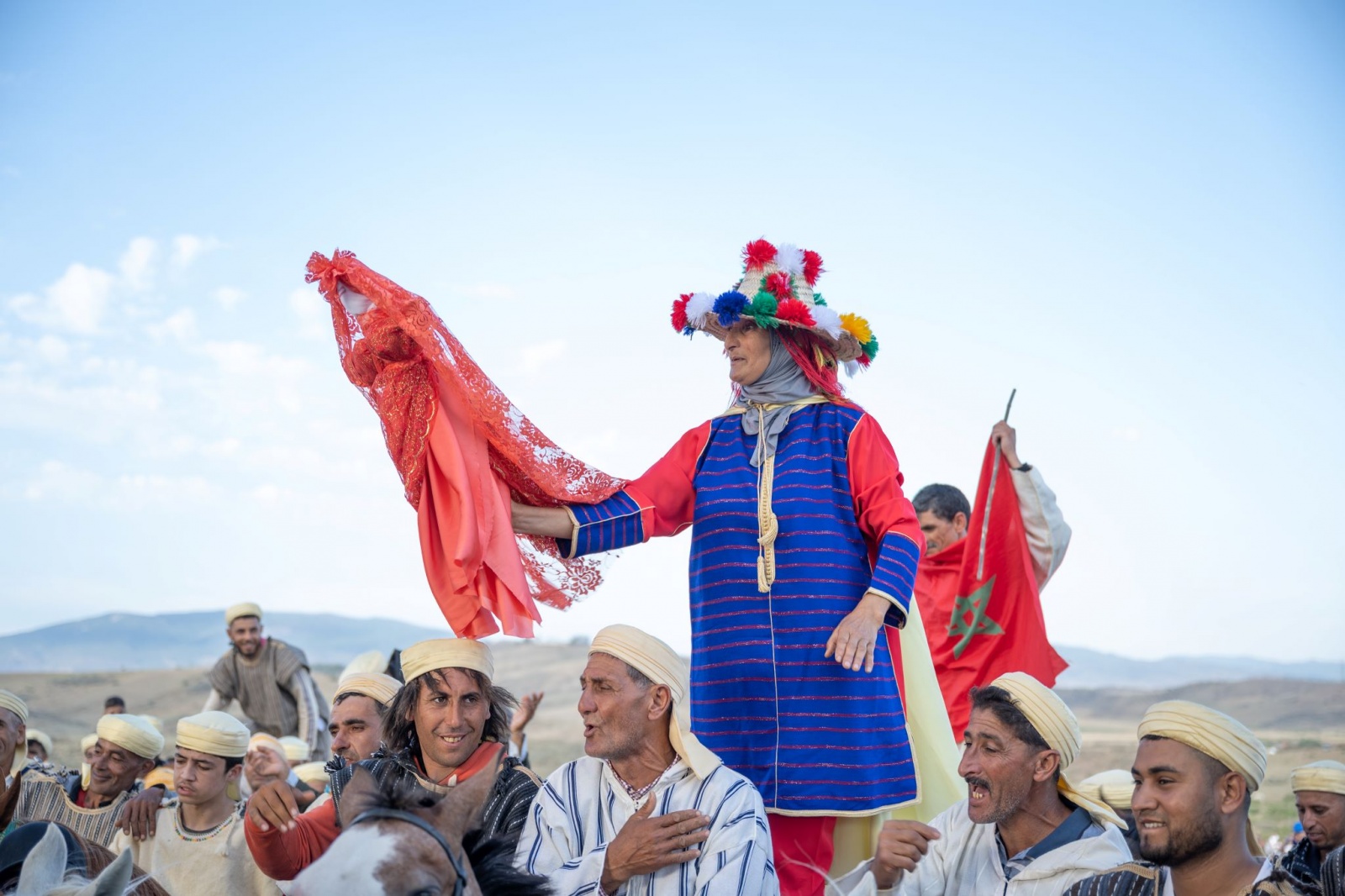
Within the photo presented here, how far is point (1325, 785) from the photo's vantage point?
643cm

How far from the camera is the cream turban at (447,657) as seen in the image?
197 inches

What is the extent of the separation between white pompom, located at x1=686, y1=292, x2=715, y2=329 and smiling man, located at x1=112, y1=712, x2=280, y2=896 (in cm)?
284

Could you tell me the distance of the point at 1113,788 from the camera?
281 inches

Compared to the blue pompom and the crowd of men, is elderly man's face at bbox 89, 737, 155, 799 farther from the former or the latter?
the blue pompom

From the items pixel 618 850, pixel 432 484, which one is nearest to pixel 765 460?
pixel 432 484

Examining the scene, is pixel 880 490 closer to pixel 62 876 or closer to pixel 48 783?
pixel 62 876

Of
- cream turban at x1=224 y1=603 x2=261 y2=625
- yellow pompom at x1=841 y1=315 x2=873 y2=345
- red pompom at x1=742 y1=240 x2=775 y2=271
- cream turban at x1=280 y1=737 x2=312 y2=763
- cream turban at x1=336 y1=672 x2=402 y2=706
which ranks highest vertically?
red pompom at x1=742 y1=240 x2=775 y2=271

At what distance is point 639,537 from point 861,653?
3.41ft

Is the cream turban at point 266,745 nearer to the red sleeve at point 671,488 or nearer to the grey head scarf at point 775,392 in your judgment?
the red sleeve at point 671,488

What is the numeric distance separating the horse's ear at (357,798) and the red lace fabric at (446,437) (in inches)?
73.8

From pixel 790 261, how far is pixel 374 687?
8.87 ft

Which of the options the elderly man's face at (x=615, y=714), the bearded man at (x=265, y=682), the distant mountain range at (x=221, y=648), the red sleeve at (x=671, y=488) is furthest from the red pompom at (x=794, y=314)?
the distant mountain range at (x=221, y=648)

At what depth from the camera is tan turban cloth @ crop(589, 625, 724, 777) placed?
420 cm

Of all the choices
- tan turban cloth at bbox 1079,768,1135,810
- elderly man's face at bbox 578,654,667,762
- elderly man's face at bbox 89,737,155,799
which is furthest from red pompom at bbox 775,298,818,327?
elderly man's face at bbox 89,737,155,799
